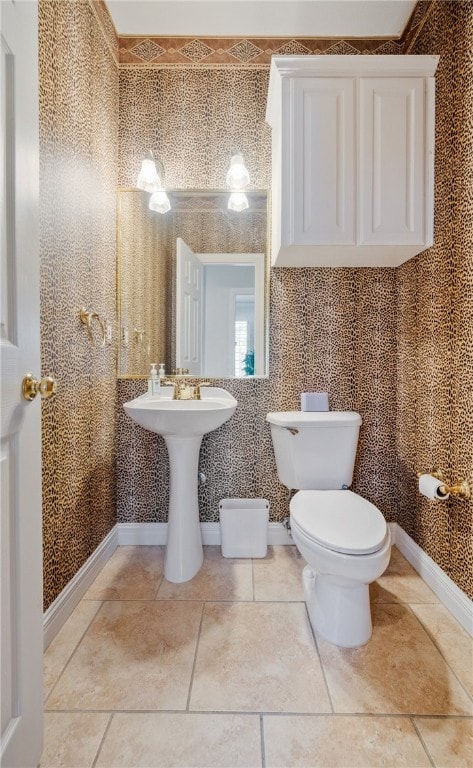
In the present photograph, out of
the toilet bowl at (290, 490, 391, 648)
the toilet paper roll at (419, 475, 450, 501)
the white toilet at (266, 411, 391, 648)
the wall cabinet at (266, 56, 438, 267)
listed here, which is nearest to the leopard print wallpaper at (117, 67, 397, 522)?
the white toilet at (266, 411, 391, 648)

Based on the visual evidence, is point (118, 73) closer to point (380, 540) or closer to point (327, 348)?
point (327, 348)

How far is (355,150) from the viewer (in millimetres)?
1588

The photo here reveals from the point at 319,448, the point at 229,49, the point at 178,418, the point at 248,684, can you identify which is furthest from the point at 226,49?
the point at 248,684

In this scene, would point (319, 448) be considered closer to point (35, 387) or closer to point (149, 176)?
point (35, 387)

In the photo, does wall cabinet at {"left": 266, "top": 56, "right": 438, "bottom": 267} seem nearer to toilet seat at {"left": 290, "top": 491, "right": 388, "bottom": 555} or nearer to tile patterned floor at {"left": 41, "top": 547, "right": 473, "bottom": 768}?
toilet seat at {"left": 290, "top": 491, "right": 388, "bottom": 555}

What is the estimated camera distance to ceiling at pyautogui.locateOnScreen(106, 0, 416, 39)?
1.76 m

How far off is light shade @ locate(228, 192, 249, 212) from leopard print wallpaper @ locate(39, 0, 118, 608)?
0.63 m

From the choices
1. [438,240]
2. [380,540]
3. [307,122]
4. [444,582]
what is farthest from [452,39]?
[444,582]

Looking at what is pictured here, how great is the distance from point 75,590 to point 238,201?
79.2 inches

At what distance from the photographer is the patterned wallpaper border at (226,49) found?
1938mm

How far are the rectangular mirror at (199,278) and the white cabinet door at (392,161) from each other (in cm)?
57

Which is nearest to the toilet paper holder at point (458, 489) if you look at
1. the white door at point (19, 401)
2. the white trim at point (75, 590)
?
the white door at point (19, 401)

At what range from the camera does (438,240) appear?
1.59m

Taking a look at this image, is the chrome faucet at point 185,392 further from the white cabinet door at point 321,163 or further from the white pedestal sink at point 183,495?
the white cabinet door at point 321,163
